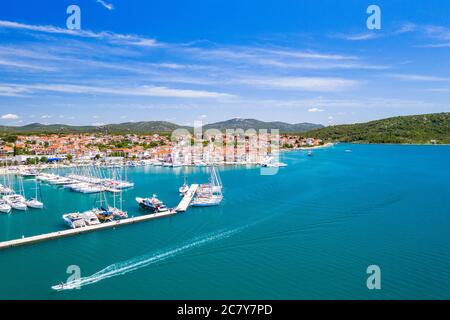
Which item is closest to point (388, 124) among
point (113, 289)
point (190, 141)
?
point (190, 141)

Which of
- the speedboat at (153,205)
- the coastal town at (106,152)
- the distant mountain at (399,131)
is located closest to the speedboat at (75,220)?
the speedboat at (153,205)

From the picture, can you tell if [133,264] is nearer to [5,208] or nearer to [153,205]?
[153,205]

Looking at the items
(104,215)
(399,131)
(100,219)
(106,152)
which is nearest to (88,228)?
(100,219)

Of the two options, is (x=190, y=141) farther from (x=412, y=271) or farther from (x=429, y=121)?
(x=429, y=121)

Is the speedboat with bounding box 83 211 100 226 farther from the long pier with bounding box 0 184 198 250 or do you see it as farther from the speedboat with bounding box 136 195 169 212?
the speedboat with bounding box 136 195 169 212

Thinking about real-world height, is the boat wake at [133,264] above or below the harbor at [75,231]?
below

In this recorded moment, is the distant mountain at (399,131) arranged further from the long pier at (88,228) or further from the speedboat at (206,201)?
the long pier at (88,228)
